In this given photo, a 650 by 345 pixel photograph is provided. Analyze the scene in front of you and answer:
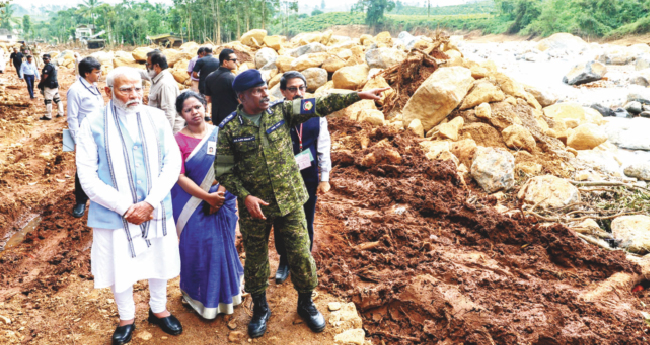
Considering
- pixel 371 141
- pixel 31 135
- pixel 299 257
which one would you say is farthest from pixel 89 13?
pixel 299 257

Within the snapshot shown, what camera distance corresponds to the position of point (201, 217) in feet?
9.22

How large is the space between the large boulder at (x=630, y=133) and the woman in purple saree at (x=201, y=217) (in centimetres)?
865

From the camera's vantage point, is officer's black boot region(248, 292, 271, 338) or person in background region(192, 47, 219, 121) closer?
officer's black boot region(248, 292, 271, 338)

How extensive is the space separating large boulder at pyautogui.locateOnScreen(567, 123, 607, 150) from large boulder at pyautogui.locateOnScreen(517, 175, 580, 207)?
298cm

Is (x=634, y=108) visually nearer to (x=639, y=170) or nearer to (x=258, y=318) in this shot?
(x=639, y=170)

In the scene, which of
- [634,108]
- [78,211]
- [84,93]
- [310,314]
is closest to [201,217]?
[310,314]

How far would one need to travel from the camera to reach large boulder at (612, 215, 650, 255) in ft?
13.7

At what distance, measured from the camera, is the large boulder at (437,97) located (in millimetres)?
7219

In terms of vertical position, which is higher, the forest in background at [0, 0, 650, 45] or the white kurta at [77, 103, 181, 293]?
the forest in background at [0, 0, 650, 45]

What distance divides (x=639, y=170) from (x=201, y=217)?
654cm

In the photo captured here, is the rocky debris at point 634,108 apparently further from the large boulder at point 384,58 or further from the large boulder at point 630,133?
the large boulder at point 384,58

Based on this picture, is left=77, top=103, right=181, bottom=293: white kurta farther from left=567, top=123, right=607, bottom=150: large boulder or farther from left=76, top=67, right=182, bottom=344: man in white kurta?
left=567, top=123, right=607, bottom=150: large boulder

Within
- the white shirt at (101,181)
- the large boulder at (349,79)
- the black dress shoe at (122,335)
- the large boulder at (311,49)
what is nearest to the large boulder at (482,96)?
the large boulder at (349,79)

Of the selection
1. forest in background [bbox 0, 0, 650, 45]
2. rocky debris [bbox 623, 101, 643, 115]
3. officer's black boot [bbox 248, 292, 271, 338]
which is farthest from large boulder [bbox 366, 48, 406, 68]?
forest in background [bbox 0, 0, 650, 45]
